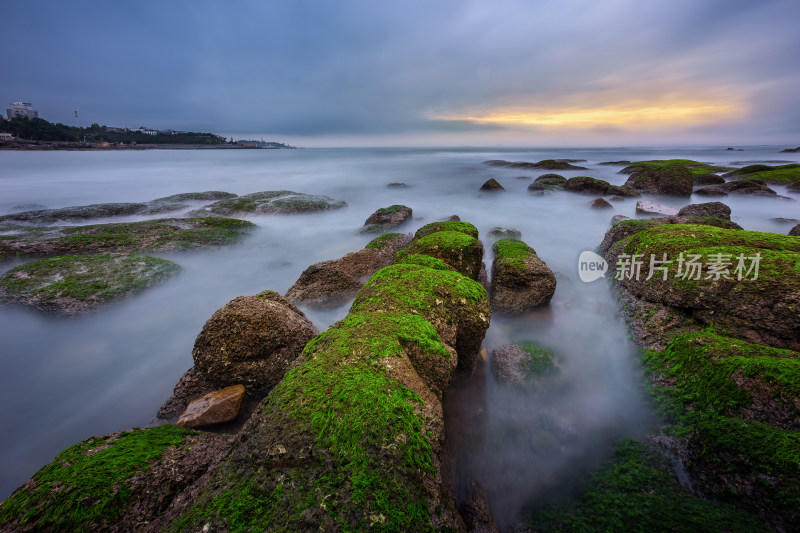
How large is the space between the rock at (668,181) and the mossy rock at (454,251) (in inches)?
786

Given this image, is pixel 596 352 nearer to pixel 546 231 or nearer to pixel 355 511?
pixel 355 511

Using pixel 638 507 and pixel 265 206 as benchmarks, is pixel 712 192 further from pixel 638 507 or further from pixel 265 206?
pixel 265 206

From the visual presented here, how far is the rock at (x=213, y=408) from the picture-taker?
144 inches

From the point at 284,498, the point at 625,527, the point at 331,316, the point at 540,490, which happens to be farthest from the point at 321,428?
the point at 331,316

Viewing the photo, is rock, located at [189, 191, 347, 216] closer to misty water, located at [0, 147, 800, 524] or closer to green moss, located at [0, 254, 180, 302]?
misty water, located at [0, 147, 800, 524]

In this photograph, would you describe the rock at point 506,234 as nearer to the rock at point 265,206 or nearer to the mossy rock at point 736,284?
the mossy rock at point 736,284

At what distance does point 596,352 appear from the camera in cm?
529

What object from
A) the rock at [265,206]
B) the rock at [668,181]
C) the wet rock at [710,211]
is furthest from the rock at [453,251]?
the rock at [668,181]

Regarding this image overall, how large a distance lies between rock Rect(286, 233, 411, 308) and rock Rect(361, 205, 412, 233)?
15.1 ft

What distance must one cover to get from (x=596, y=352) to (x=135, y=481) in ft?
20.4

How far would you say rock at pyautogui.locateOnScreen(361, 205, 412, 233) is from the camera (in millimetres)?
12523

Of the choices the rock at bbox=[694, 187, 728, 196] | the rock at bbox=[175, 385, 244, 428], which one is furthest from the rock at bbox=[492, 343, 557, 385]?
the rock at bbox=[694, 187, 728, 196]

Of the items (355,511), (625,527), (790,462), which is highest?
(355,511)

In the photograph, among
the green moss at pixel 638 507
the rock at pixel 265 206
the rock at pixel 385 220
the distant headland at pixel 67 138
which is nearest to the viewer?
the green moss at pixel 638 507
